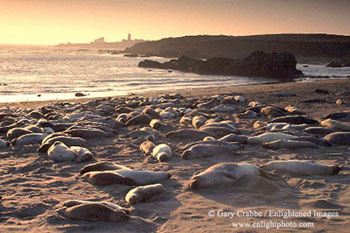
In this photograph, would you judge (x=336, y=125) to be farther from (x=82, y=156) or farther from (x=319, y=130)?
(x=82, y=156)

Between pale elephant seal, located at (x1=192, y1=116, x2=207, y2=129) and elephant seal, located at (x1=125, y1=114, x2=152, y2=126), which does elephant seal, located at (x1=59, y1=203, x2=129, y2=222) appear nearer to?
pale elephant seal, located at (x1=192, y1=116, x2=207, y2=129)

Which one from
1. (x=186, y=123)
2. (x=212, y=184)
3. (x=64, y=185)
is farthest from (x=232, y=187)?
(x=186, y=123)

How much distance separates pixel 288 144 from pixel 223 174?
228cm

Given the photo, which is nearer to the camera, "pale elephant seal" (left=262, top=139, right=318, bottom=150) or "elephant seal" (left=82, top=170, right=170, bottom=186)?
"elephant seal" (left=82, top=170, right=170, bottom=186)

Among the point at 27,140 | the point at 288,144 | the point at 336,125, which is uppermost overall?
the point at 336,125

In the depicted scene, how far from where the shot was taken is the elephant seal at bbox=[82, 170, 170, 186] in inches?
176

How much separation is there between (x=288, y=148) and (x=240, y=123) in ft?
9.70

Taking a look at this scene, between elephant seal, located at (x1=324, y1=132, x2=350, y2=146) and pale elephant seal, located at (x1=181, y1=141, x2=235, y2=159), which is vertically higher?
elephant seal, located at (x1=324, y1=132, x2=350, y2=146)

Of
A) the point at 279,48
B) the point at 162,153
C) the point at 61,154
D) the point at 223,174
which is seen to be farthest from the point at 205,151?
the point at 279,48

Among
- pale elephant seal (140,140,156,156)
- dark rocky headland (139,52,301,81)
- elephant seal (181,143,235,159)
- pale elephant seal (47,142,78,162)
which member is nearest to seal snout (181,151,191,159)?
elephant seal (181,143,235,159)

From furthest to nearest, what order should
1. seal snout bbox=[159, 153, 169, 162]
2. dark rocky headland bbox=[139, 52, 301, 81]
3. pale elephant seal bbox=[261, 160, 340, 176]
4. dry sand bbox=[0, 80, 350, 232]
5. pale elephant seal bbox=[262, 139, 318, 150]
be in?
dark rocky headland bbox=[139, 52, 301, 81]
pale elephant seal bbox=[262, 139, 318, 150]
seal snout bbox=[159, 153, 169, 162]
pale elephant seal bbox=[261, 160, 340, 176]
dry sand bbox=[0, 80, 350, 232]

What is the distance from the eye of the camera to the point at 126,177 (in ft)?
14.7

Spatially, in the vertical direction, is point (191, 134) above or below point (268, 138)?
below

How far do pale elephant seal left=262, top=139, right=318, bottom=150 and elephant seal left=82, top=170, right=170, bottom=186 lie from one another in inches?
93.2
